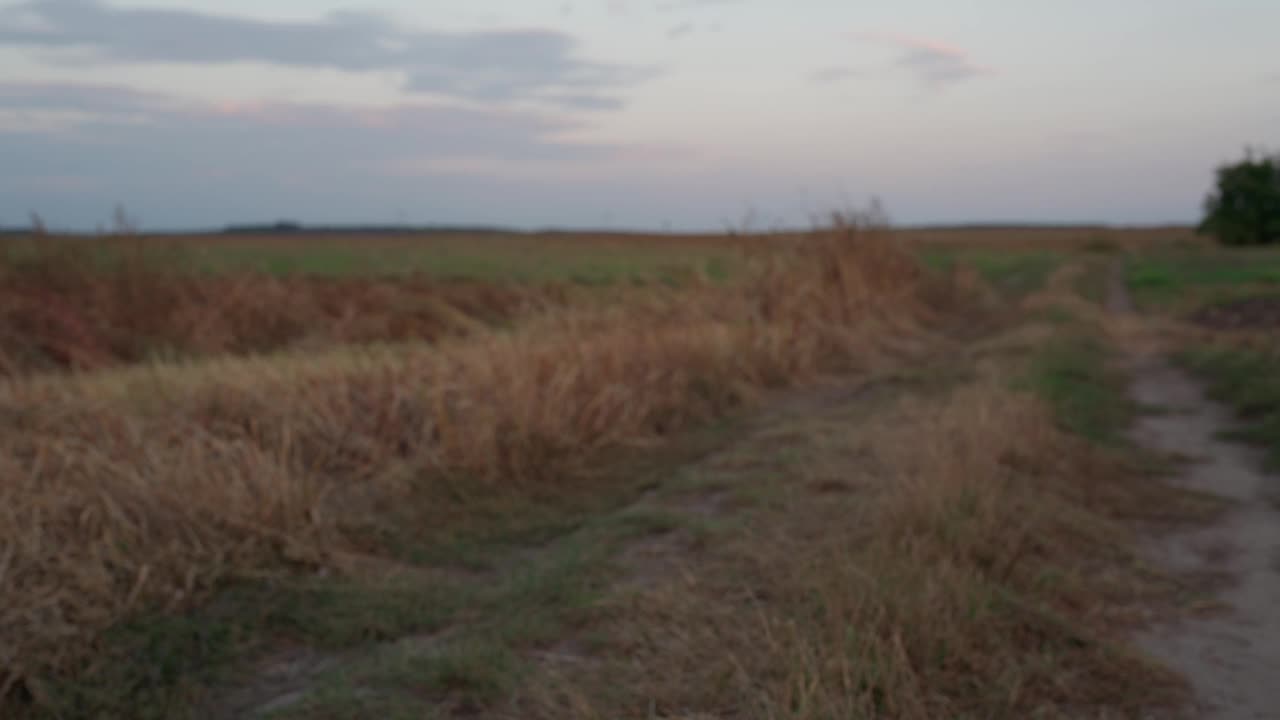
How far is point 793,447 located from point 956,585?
2988 mm

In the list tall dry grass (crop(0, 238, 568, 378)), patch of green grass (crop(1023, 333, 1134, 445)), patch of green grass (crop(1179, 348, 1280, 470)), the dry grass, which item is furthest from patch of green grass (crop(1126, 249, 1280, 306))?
the dry grass

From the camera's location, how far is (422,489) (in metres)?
5.45

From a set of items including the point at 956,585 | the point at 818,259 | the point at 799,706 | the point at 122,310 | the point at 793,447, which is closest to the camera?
the point at 799,706

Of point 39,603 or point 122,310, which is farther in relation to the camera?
point 122,310

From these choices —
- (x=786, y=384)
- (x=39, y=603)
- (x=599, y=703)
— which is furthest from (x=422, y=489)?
(x=786, y=384)

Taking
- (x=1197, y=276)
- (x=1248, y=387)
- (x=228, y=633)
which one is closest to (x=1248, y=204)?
(x=1197, y=276)

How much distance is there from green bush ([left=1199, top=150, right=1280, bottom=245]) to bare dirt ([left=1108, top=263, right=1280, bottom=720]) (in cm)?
5106

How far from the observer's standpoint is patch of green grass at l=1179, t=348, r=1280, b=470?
7082 millimetres

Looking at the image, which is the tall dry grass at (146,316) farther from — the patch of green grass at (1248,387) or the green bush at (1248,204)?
the green bush at (1248,204)

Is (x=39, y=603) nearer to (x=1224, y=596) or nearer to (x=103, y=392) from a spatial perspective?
(x=103, y=392)

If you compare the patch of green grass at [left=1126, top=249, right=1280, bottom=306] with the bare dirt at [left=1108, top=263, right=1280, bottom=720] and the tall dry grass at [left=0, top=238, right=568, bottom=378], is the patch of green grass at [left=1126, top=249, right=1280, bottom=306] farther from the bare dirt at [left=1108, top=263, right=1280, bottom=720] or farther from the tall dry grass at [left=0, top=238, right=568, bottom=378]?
the tall dry grass at [left=0, top=238, right=568, bottom=378]

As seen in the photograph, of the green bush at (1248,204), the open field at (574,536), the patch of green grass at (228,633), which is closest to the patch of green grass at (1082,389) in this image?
the open field at (574,536)

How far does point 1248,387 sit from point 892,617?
678cm

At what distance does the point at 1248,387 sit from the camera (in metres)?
8.55
